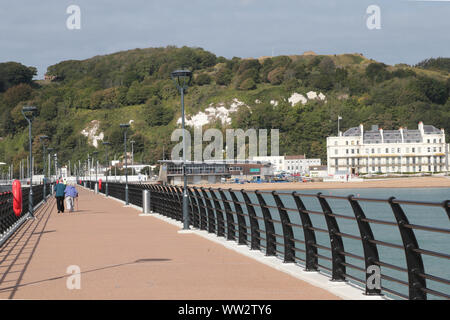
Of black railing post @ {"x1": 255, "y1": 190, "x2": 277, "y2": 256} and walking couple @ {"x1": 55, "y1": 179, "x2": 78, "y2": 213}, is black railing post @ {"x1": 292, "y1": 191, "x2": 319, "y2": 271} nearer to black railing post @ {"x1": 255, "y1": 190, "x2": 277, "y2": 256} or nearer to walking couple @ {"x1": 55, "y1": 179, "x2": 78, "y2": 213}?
black railing post @ {"x1": 255, "y1": 190, "x2": 277, "y2": 256}

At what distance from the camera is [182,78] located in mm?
21625

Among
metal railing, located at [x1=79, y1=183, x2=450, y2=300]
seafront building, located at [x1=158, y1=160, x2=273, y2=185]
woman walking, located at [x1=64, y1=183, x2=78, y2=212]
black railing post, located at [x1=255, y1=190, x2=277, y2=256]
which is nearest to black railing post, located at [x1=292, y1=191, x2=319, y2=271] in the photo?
metal railing, located at [x1=79, y1=183, x2=450, y2=300]

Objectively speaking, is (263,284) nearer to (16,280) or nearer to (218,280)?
(218,280)

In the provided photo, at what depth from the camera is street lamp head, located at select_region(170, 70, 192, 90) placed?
21.4 metres

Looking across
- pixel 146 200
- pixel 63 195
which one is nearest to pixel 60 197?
pixel 63 195

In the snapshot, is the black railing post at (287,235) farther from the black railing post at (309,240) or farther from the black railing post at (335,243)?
the black railing post at (335,243)

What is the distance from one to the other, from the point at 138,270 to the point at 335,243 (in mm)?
3330

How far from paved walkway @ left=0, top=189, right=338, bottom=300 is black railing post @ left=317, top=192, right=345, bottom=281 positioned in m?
0.45

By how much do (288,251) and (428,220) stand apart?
49.8 m

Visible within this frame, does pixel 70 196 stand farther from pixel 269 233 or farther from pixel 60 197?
pixel 269 233

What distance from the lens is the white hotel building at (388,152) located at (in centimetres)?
16750

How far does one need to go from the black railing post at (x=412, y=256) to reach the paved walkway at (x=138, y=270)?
1.33 meters
